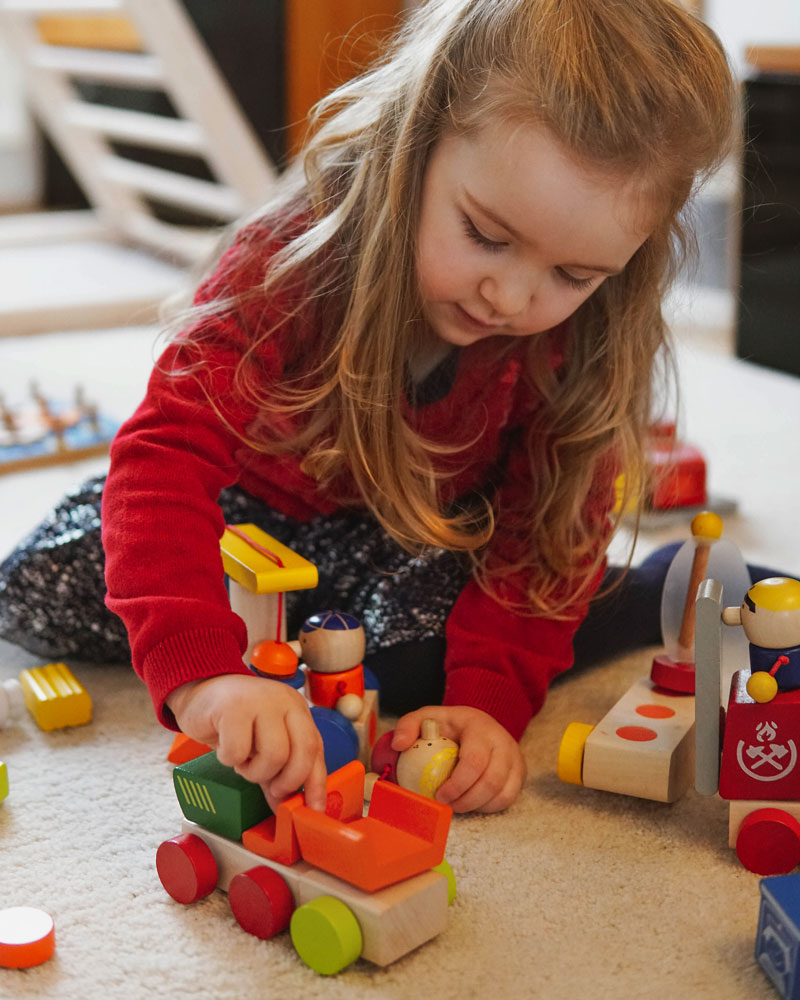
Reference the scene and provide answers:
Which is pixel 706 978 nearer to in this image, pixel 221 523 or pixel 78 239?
pixel 221 523

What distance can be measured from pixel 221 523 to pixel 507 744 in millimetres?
242

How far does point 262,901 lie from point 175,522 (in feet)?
0.79

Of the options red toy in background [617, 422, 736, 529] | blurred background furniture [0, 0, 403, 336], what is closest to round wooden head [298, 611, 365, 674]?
red toy in background [617, 422, 736, 529]

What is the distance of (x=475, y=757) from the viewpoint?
78 cm

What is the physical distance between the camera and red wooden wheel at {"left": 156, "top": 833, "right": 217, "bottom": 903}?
66 cm

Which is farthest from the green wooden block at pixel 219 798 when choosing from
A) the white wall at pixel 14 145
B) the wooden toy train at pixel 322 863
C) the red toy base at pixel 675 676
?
the white wall at pixel 14 145

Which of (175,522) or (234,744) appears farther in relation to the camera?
(175,522)

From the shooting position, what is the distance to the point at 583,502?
925mm

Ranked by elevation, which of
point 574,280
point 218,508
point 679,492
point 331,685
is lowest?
point 679,492

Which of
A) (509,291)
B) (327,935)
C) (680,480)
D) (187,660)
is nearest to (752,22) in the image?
(680,480)

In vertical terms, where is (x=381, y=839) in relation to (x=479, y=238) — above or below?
below

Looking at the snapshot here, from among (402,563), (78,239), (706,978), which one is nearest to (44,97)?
(78,239)

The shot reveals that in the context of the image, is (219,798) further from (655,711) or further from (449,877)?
(655,711)

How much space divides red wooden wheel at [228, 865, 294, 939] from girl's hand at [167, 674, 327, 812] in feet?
0.13
